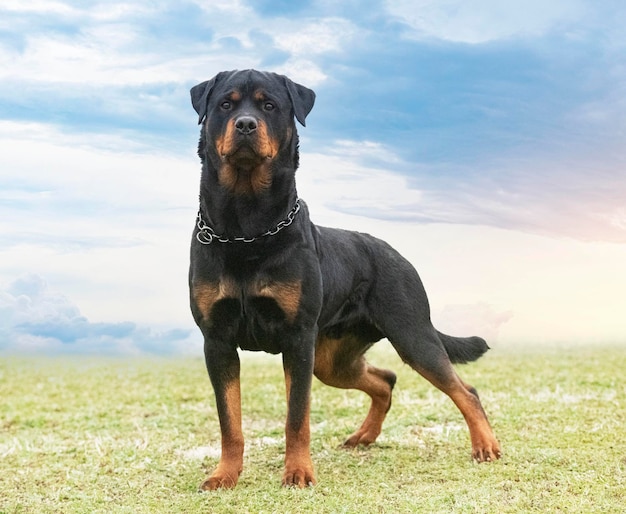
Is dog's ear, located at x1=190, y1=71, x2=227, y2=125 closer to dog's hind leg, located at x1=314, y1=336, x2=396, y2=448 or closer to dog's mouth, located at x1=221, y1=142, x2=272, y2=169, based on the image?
dog's mouth, located at x1=221, y1=142, x2=272, y2=169

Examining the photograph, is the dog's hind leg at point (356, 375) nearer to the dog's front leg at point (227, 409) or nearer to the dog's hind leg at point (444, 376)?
the dog's hind leg at point (444, 376)

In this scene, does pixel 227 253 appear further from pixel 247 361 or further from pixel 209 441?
pixel 247 361

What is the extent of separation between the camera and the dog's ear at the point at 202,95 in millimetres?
4824

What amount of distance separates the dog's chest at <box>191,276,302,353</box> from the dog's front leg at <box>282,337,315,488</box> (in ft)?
0.48

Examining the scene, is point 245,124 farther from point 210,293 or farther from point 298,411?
point 298,411

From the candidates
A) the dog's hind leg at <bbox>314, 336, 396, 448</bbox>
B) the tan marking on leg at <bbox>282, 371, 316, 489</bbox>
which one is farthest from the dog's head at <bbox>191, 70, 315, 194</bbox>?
the dog's hind leg at <bbox>314, 336, 396, 448</bbox>

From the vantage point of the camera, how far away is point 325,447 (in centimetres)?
620

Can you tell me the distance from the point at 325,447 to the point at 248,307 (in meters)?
1.84

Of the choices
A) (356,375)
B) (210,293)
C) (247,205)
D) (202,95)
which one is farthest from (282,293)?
(356,375)

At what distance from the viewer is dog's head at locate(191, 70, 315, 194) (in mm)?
4516

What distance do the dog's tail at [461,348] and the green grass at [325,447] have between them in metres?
0.63

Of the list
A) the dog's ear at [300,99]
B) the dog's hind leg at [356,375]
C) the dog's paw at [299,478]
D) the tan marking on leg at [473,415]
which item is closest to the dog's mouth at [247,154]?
the dog's ear at [300,99]

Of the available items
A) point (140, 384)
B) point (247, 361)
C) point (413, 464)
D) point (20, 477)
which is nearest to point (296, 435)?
point (413, 464)

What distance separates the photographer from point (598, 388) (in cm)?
884
